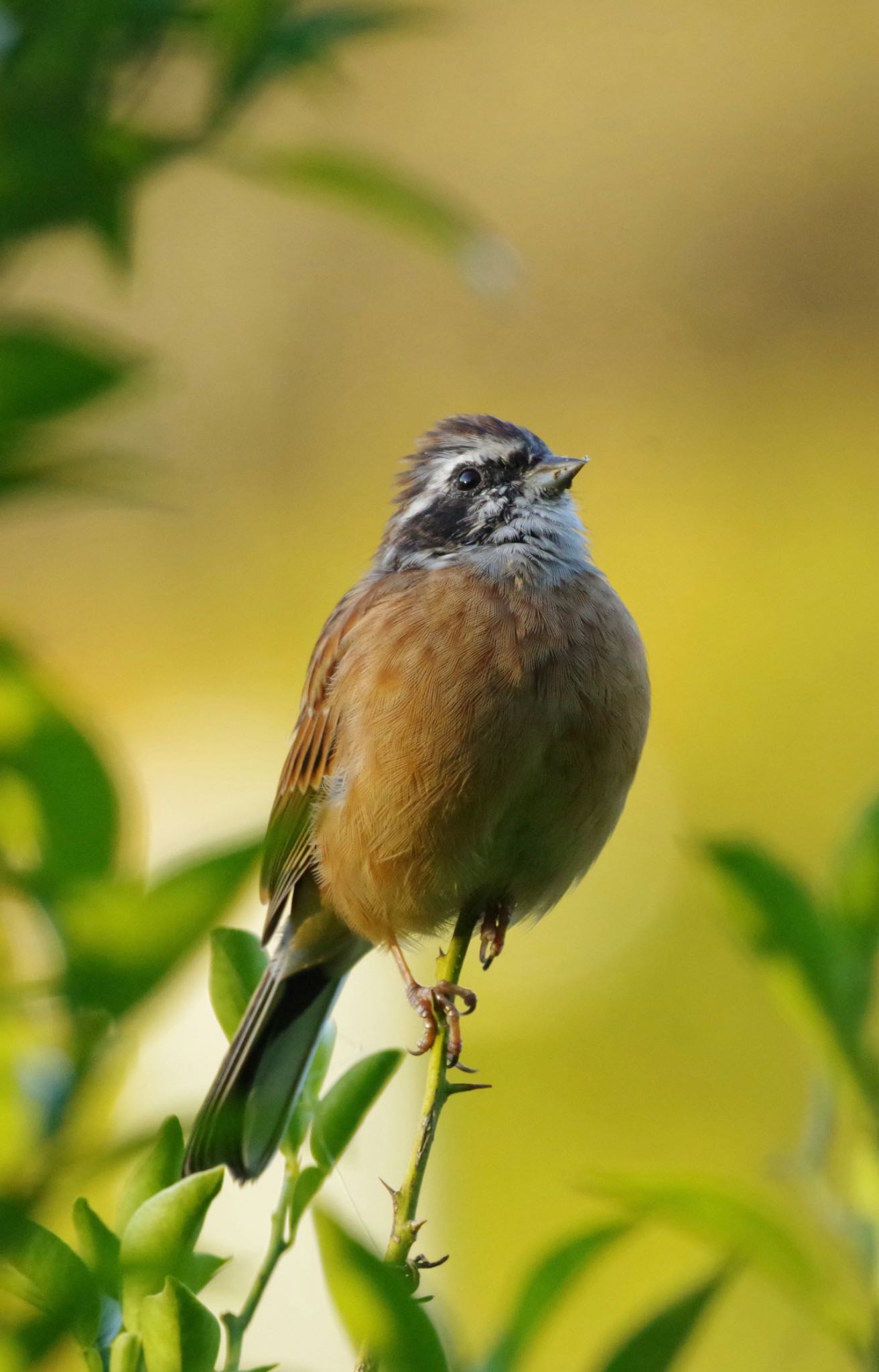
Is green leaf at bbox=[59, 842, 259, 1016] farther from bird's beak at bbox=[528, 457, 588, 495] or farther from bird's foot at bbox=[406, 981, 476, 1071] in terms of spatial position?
bird's beak at bbox=[528, 457, 588, 495]

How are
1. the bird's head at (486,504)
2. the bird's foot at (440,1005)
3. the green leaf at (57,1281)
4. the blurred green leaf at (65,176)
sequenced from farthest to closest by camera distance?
1. the bird's head at (486,504)
2. the bird's foot at (440,1005)
3. the blurred green leaf at (65,176)
4. the green leaf at (57,1281)

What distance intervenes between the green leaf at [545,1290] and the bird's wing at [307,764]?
2.51 metres

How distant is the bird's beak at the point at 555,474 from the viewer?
167 inches

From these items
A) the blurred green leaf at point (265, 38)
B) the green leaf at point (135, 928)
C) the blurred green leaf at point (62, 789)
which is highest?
the blurred green leaf at point (265, 38)

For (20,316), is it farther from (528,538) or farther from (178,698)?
(178,698)

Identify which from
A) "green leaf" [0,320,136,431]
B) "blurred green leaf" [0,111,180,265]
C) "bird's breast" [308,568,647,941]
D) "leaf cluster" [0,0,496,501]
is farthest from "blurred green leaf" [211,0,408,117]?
"bird's breast" [308,568,647,941]

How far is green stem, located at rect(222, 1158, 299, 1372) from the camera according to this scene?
142 centimetres

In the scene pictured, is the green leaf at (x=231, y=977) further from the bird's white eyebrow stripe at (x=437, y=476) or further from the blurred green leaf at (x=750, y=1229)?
the bird's white eyebrow stripe at (x=437, y=476)

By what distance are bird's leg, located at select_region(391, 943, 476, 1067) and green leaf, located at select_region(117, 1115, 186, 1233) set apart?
4.28 feet

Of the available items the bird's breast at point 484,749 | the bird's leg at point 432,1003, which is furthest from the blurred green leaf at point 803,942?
the bird's breast at point 484,749

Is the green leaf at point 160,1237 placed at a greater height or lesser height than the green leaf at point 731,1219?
greater

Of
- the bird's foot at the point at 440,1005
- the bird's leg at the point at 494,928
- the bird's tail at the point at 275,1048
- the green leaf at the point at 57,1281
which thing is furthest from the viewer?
the bird's leg at the point at 494,928

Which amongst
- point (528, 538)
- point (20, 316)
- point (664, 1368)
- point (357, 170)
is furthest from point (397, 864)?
point (20, 316)

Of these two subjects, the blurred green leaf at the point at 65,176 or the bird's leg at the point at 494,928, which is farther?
the bird's leg at the point at 494,928
